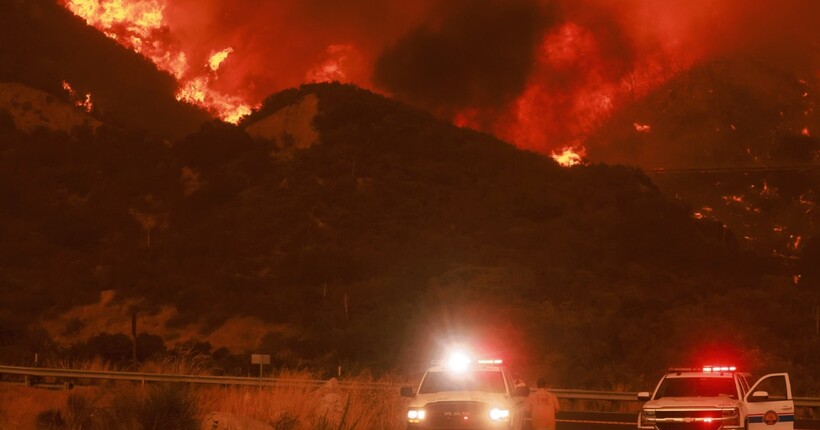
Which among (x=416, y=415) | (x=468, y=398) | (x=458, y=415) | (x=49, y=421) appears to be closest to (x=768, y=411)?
(x=468, y=398)

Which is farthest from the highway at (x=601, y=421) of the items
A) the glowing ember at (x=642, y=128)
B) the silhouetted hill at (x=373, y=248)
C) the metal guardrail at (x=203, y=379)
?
the glowing ember at (x=642, y=128)

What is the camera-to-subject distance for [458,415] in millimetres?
20297

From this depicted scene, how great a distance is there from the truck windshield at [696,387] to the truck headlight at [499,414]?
313 cm

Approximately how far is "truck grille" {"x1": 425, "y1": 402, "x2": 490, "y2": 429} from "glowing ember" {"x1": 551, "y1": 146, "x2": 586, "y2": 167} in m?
88.3

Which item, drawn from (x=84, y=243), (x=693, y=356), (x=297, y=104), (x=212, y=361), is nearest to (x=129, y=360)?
(x=212, y=361)

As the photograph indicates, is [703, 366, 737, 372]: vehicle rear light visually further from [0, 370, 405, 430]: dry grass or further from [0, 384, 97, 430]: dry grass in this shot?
[0, 384, 97, 430]: dry grass

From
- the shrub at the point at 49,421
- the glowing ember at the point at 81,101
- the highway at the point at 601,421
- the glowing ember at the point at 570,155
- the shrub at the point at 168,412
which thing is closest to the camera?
the shrub at the point at 168,412

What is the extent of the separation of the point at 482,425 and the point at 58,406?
12.8m

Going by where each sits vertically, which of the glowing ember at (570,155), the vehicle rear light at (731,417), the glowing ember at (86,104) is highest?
the glowing ember at (86,104)

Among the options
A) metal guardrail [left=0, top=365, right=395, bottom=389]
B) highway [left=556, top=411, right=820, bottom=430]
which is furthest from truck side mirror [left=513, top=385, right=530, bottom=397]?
highway [left=556, top=411, right=820, bottom=430]

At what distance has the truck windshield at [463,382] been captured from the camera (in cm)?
2119

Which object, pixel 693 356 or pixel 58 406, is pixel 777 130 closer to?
pixel 693 356

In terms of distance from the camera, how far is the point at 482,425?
20188 millimetres

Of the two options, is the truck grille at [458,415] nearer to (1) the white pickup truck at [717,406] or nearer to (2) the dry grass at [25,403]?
(1) the white pickup truck at [717,406]
